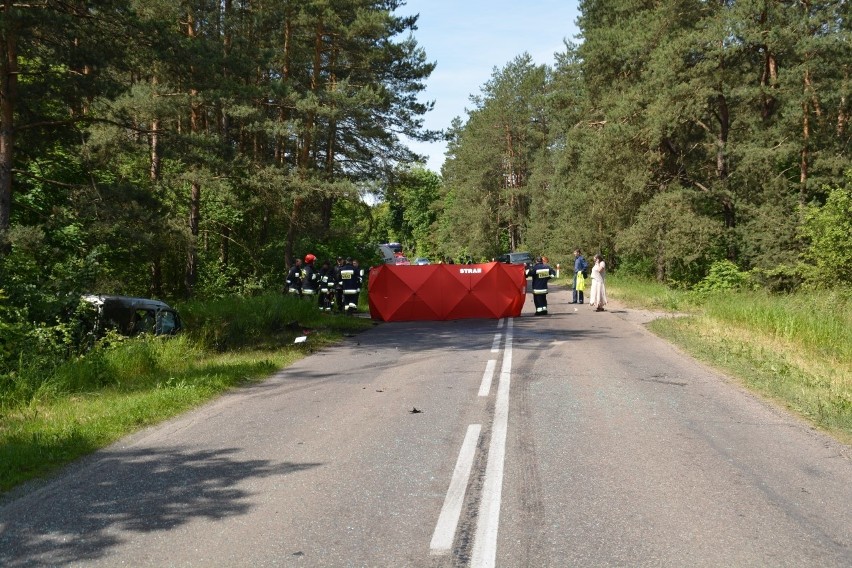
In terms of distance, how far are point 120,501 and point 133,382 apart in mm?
5425

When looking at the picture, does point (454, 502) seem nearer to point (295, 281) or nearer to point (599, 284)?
point (295, 281)

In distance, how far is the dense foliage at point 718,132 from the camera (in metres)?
27.8

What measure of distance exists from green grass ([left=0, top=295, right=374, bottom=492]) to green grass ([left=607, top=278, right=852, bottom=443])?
7.39 m

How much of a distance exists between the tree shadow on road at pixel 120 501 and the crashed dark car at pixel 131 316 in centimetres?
648

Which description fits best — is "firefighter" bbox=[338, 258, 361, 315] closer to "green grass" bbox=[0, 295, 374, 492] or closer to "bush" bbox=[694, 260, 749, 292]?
Result: "green grass" bbox=[0, 295, 374, 492]

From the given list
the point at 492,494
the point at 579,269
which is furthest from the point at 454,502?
the point at 579,269

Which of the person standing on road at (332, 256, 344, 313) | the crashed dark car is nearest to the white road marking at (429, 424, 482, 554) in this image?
the crashed dark car

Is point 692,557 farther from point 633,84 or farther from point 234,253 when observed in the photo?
point 633,84

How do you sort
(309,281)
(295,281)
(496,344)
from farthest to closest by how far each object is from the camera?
(295,281) → (309,281) → (496,344)

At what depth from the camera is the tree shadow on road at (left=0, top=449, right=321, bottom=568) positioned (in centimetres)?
439

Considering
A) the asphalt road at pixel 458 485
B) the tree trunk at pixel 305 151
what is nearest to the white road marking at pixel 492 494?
the asphalt road at pixel 458 485

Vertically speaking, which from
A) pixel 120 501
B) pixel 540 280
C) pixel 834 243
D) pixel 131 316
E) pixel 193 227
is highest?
pixel 193 227

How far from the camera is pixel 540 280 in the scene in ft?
68.0

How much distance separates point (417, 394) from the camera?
9234 millimetres
